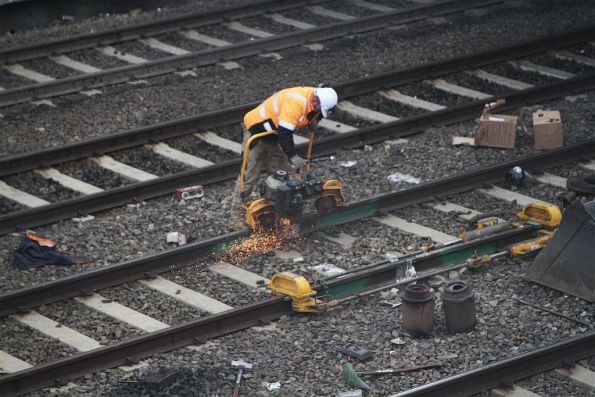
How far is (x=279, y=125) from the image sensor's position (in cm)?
1352

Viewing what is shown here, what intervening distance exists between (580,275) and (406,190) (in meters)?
2.82

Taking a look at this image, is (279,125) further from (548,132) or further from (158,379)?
(548,132)

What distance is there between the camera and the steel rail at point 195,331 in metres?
11.0

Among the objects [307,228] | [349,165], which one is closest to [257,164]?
[307,228]

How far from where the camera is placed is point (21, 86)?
58.7 ft

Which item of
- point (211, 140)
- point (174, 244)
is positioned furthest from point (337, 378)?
point (211, 140)

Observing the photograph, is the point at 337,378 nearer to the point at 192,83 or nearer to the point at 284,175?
the point at 284,175

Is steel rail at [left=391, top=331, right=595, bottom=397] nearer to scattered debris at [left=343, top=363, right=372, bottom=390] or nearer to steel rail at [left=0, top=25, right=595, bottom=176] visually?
scattered debris at [left=343, top=363, right=372, bottom=390]

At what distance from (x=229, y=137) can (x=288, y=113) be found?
3307 mm

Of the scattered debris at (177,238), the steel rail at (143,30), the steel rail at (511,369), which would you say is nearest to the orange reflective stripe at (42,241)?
the scattered debris at (177,238)

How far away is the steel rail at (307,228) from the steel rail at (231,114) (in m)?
3.08

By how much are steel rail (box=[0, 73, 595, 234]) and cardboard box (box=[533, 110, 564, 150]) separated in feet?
0.78

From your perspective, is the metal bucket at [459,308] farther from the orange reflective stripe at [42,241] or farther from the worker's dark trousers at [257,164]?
the orange reflective stripe at [42,241]

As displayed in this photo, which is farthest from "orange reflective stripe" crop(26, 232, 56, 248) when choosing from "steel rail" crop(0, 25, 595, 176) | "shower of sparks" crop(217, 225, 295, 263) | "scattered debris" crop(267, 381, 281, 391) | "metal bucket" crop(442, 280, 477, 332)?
"metal bucket" crop(442, 280, 477, 332)
